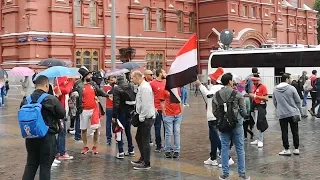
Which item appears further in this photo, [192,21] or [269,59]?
[192,21]

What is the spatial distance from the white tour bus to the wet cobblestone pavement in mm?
17298

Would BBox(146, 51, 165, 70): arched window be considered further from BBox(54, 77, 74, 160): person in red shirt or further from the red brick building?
BBox(54, 77, 74, 160): person in red shirt

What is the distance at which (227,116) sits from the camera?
859cm

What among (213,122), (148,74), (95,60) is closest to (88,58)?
(95,60)

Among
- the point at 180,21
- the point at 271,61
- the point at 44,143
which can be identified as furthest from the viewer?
the point at 180,21

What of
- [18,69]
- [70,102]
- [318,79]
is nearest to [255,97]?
[70,102]

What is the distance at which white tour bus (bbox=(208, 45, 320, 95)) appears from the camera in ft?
102

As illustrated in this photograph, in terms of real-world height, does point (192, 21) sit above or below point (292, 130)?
above

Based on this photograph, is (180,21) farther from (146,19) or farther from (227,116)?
(227,116)

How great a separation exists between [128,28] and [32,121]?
31.6 meters

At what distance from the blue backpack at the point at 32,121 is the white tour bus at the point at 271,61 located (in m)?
25.8

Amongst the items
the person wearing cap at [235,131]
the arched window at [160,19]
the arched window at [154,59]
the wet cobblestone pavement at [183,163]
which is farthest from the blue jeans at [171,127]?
the arched window at [160,19]

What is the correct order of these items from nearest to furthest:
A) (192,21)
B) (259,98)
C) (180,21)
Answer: (259,98)
(180,21)
(192,21)

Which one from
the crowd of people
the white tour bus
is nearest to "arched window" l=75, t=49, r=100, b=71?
the white tour bus
